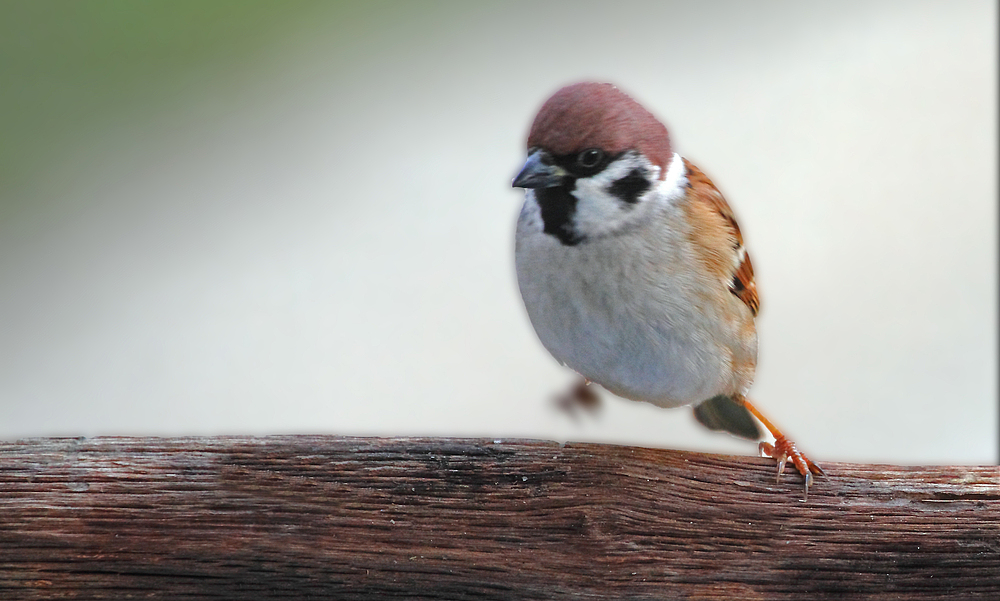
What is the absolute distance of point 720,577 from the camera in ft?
2.88

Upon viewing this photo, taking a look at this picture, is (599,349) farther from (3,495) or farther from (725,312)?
(3,495)

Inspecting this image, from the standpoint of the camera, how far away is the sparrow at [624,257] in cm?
97

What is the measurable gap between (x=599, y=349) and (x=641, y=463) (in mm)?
210

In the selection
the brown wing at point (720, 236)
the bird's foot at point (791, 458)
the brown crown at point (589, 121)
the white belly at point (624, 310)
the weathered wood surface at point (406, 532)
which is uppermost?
the brown crown at point (589, 121)

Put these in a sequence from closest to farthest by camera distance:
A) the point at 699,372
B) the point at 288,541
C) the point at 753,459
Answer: the point at 288,541 < the point at 753,459 < the point at 699,372

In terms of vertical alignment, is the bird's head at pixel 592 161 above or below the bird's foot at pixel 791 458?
above

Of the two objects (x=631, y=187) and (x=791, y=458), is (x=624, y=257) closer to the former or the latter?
(x=631, y=187)

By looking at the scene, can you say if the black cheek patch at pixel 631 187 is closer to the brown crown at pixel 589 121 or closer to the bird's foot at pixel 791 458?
the brown crown at pixel 589 121

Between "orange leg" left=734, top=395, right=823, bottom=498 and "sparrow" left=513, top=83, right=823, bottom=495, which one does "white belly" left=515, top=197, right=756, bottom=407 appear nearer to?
"sparrow" left=513, top=83, right=823, bottom=495

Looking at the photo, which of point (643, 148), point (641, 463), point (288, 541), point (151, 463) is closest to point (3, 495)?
point (151, 463)

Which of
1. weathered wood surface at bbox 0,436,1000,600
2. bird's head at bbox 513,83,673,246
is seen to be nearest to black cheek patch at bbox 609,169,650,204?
bird's head at bbox 513,83,673,246

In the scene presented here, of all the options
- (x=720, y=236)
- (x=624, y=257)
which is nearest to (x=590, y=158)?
(x=624, y=257)

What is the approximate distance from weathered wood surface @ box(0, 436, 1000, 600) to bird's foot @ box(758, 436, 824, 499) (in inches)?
2.9

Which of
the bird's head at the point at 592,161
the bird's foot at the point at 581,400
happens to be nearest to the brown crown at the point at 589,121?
the bird's head at the point at 592,161
